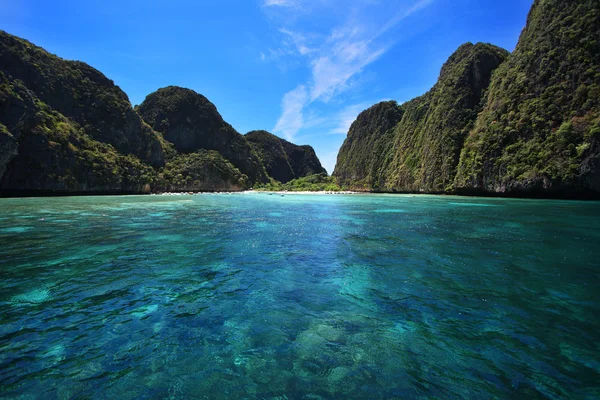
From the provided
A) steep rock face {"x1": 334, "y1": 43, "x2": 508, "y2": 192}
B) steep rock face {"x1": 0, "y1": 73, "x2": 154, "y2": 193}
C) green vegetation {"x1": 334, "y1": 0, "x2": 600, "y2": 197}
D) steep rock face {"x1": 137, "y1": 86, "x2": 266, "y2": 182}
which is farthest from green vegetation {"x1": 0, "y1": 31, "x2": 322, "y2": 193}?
green vegetation {"x1": 334, "y1": 0, "x2": 600, "y2": 197}

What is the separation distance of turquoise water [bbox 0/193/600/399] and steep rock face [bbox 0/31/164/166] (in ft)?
369

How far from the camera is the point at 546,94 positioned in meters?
67.9

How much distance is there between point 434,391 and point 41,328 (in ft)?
26.4

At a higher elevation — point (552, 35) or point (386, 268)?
point (552, 35)

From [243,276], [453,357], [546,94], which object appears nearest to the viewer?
[453,357]

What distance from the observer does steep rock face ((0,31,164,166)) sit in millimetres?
91125

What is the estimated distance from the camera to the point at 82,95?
115062mm

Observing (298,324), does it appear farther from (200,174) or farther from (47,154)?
(200,174)

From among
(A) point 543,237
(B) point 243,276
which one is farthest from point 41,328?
(A) point 543,237

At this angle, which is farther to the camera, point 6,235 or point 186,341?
point 6,235

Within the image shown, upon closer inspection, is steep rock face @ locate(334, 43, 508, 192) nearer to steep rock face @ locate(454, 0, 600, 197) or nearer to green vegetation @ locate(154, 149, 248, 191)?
steep rock face @ locate(454, 0, 600, 197)

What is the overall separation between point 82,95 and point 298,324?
484 feet

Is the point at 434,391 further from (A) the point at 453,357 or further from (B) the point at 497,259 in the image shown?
(B) the point at 497,259

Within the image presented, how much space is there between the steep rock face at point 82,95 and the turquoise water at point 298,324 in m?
112
